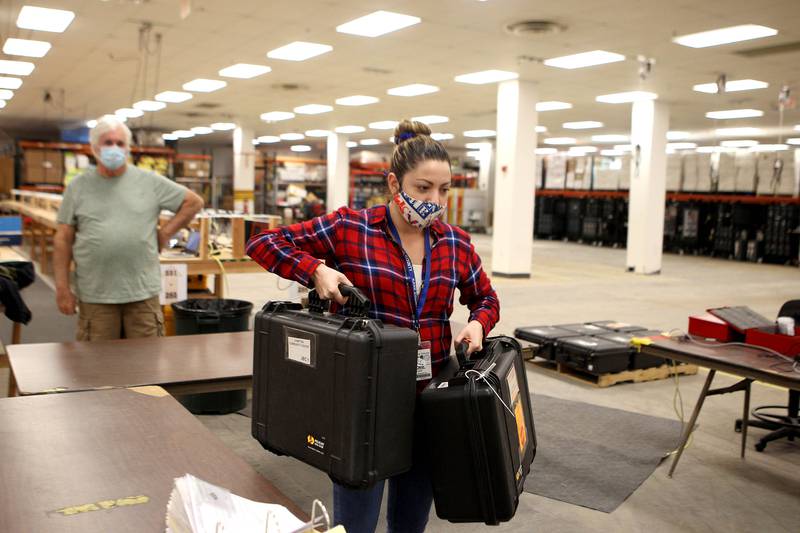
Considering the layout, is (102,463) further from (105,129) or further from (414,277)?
(105,129)

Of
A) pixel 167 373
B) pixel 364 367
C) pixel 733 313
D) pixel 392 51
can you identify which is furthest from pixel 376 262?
pixel 392 51

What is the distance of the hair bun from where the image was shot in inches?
77.0

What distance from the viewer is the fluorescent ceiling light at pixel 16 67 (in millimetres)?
11703

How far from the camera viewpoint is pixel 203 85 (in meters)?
14.0

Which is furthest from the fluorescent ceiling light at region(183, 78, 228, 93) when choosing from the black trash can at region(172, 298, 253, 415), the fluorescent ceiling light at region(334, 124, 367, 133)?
the black trash can at region(172, 298, 253, 415)

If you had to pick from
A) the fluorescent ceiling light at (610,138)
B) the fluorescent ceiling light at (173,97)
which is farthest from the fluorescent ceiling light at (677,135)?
the fluorescent ceiling light at (173,97)

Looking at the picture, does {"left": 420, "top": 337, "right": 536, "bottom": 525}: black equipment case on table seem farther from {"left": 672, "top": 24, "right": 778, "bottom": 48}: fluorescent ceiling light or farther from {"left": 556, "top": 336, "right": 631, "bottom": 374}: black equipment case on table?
{"left": 672, "top": 24, "right": 778, "bottom": 48}: fluorescent ceiling light

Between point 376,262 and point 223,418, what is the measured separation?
286cm

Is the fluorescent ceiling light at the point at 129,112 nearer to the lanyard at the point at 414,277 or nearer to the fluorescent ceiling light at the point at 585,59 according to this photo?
the fluorescent ceiling light at the point at 585,59

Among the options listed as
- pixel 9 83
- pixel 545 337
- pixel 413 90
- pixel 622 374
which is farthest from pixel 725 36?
pixel 9 83

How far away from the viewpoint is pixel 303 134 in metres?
24.5

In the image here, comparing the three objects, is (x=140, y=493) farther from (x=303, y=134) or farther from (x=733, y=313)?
(x=303, y=134)

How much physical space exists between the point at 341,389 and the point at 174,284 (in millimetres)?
3959

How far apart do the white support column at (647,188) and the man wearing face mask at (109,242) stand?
11227mm
